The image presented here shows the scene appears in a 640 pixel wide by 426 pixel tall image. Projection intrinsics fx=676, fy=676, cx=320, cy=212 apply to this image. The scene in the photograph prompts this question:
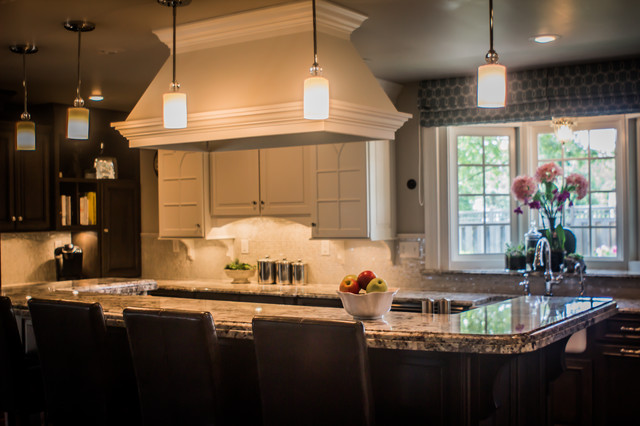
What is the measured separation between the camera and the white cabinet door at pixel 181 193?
18.2 ft

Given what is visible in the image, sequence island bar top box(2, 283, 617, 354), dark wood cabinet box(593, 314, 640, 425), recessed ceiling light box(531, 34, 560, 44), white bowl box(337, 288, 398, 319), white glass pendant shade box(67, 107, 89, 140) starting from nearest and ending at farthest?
1. island bar top box(2, 283, 617, 354)
2. white bowl box(337, 288, 398, 319)
3. white glass pendant shade box(67, 107, 89, 140)
4. recessed ceiling light box(531, 34, 560, 44)
5. dark wood cabinet box(593, 314, 640, 425)

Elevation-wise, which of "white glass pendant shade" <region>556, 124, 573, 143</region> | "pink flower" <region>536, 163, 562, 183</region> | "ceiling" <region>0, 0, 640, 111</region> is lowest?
"pink flower" <region>536, 163, 562, 183</region>

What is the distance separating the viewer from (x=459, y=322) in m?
2.49

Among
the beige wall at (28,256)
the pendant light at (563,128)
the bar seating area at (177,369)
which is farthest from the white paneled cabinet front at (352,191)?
the beige wall at (28,256)

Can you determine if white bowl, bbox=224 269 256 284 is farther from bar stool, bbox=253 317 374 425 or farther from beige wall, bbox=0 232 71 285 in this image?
bar stool, bbox=253 317 374 425

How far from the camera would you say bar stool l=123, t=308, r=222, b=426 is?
92.0 inches

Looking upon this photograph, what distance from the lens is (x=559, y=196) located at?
4648mm

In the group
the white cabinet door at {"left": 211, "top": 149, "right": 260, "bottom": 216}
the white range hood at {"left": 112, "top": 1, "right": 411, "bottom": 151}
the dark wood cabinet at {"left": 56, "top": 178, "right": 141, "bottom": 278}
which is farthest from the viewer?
the dark wood cabinet at {"left": 56, "top": 178, "right": 141, "bottom": 278}

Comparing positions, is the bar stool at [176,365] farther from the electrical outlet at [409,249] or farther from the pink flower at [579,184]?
the pink flower at [579,184]

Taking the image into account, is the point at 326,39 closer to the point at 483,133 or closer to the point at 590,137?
the point at 483,133

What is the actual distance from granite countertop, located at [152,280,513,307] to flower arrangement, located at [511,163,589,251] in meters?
0.57

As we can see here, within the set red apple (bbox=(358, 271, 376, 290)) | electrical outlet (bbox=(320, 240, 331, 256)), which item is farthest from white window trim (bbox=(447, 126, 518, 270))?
red apple (bbox=(358, 271, 376, 290))

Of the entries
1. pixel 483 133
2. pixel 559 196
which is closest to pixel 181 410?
pixel 559 196

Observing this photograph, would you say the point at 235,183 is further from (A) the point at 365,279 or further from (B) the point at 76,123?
(A) the point at 365,279
